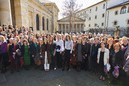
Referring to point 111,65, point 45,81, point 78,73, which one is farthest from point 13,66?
point 111,65

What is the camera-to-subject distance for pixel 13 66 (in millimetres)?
6473

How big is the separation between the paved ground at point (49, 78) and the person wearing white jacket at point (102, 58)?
0.43m

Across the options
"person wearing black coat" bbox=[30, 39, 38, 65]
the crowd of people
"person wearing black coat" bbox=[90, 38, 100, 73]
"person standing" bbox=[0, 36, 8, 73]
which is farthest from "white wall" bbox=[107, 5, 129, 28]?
"person standing" bbox=[0, 36, 8, 73]

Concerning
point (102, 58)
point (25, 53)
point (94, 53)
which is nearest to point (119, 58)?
point (102, 58)

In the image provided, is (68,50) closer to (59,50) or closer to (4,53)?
(59,50)

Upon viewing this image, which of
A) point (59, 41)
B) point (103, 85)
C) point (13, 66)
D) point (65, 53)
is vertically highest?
point (59, 41)

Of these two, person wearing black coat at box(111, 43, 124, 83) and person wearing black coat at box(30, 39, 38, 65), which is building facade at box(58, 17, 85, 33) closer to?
person wearing black coat at box(30, 39, 38, 65)

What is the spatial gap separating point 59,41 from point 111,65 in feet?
9.60

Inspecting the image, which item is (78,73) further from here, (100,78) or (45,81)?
(45,81)

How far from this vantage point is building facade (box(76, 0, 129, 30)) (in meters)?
36.5

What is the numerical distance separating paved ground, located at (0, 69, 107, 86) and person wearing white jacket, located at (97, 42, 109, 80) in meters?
0.43

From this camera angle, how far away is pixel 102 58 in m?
5.76

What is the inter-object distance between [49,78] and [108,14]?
145 feet

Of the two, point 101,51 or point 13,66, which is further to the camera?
point 13,66
